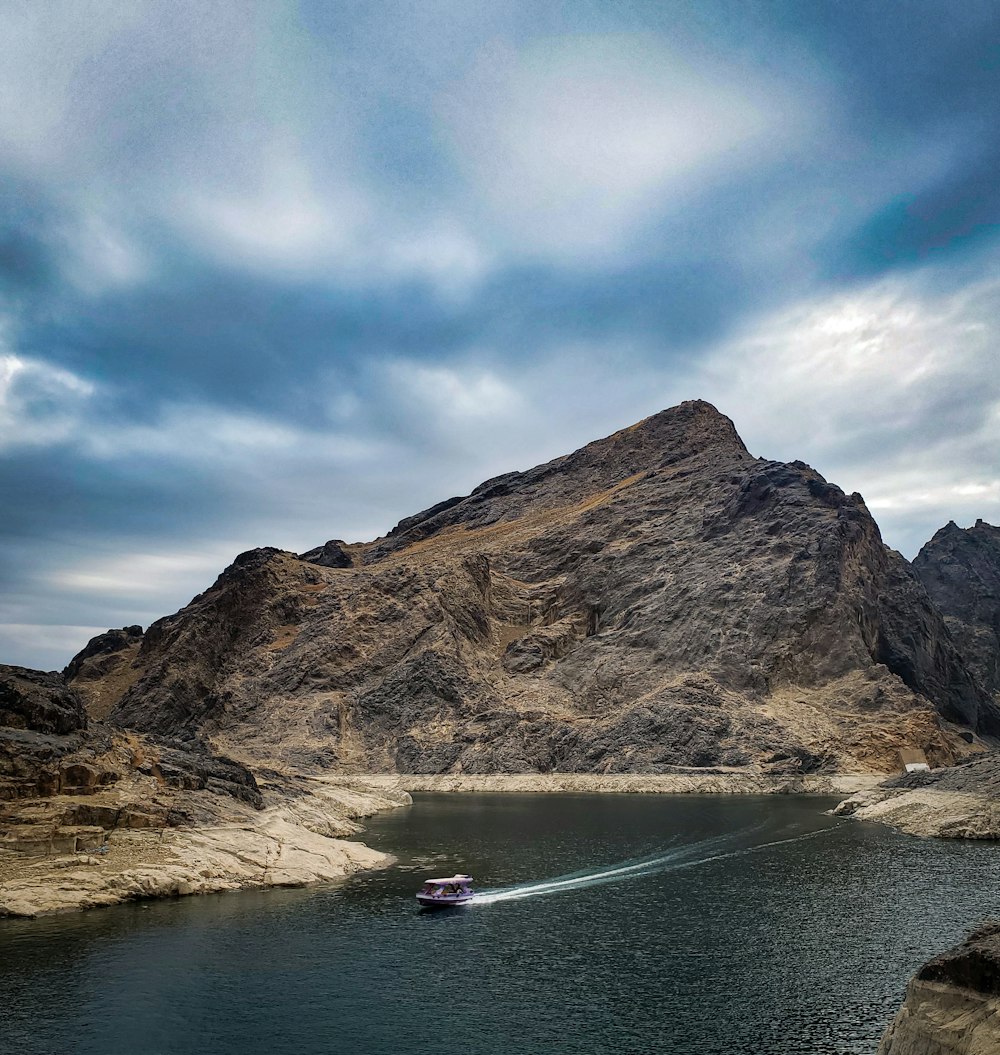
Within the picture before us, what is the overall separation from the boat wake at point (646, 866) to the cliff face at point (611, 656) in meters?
50.1

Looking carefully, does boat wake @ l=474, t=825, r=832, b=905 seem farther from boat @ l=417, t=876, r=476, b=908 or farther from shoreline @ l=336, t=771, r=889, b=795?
shoreline @ l=336, t=771, r=889, b=795

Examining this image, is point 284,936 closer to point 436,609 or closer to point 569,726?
point 569,726

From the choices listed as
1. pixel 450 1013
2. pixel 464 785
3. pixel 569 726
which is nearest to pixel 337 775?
pixel 464 785

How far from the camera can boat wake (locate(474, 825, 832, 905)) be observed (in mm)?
53438

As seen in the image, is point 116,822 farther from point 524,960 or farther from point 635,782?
point 635,782

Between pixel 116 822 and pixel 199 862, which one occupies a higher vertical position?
pixel 116 822

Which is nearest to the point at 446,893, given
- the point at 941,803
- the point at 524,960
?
the point at 524,960

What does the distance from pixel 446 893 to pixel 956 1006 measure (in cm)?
3758

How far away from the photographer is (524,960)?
3909 cm

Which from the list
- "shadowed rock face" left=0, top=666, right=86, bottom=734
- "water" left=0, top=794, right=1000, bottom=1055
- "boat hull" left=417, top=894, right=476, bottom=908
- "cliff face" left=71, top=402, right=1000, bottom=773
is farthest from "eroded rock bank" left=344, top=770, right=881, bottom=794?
"boat hull" left=417, top=894, right=476, bottom=908

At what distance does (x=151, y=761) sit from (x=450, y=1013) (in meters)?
35.6

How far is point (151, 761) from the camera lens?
2357 inches

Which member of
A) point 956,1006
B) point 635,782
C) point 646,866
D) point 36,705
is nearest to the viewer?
point 956,1006

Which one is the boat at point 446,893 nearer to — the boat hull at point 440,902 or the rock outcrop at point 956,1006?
the boat hull at point 440,902
